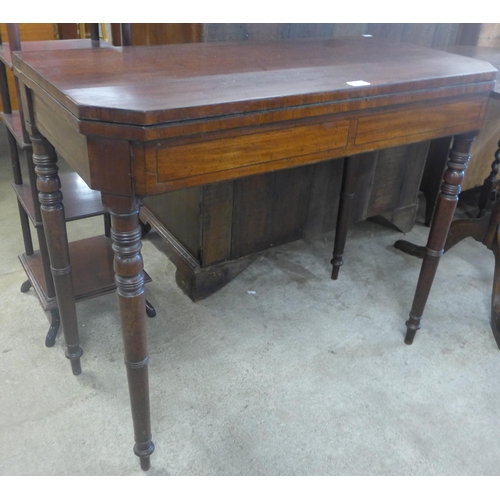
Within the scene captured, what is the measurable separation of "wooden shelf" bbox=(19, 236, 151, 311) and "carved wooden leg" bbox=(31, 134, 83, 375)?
0.12m

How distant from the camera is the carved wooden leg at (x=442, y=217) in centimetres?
147

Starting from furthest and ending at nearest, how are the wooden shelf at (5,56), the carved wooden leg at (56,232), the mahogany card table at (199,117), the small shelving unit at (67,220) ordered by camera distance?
the small shelving unit at (67,220) → the wooden shelf at (5,56) → the carved wooden leg at (56,232) → the mahogany card table at (199,117)

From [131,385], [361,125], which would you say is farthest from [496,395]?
[131,385]

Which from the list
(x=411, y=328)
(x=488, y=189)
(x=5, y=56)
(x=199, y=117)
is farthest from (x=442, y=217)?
(x=5, y=56)

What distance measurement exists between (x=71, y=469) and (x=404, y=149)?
1757 millimetres

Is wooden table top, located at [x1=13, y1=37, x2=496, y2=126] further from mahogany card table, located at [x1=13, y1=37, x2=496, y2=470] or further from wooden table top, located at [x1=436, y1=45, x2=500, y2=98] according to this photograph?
wooden table top, located at [x1=436, y1=45, x2=500, y2=98]

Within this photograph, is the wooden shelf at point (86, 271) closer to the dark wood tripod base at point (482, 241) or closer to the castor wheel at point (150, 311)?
the castor wheel at point (150, 311)

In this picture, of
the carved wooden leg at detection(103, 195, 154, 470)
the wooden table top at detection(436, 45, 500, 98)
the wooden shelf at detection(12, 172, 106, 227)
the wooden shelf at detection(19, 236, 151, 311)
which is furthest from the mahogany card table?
the wooden table top at detection(436, 45, 500, 98)

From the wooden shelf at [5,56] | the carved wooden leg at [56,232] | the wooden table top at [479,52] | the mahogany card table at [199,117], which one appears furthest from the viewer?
the wooden table top at [479,52]

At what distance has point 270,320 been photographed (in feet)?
6.11

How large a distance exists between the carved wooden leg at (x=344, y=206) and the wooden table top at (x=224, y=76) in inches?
17.1

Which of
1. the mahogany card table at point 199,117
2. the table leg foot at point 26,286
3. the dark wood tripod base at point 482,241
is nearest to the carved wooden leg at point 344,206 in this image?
the dark wood tripod base at point 482,241

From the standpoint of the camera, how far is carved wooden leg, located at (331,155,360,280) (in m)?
1.92

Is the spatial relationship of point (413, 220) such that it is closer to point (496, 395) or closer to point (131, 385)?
point (496, 395)
